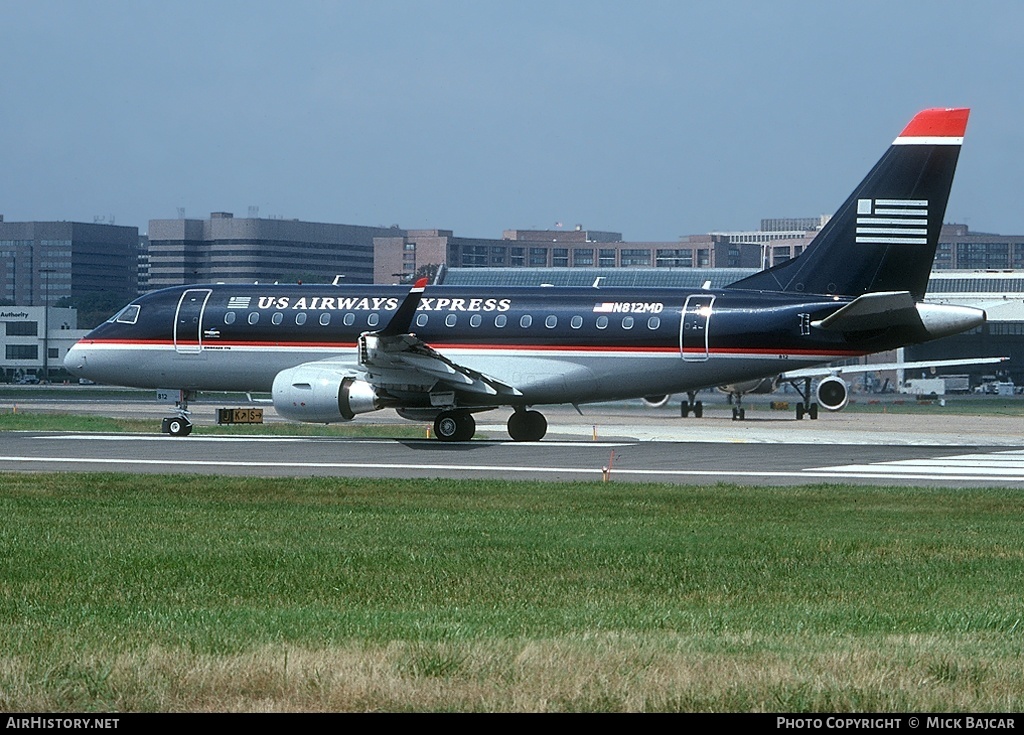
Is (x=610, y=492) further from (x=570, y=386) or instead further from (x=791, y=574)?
(x=570, y=386)

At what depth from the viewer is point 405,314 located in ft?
123

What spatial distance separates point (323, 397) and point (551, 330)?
22.4 feet

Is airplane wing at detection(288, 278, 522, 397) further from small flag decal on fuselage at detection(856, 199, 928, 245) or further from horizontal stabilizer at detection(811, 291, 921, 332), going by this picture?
small flag decal on fuselage at detection(856, 199, 928, 245)

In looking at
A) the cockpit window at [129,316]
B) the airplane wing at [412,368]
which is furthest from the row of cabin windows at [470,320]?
the cockpit window at [129,316]

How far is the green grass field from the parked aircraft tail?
14.7m

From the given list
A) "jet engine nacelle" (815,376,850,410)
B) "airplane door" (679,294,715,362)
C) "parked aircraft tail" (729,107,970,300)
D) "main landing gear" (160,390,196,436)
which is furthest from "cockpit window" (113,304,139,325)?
"jet engine nacelle" (815,376,850,410)

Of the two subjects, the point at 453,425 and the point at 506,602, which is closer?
the point at 506,602

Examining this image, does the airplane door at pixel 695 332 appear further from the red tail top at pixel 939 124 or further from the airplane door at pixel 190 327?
the airplane door at pixel 190 327

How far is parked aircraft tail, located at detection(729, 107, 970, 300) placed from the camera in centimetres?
3791

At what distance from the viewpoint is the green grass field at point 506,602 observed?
9352 millimetres

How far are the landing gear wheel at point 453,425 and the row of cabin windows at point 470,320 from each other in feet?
8.38

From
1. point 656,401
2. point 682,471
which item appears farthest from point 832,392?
point 682,471

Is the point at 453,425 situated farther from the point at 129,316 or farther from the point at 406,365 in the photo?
the point at 129,316

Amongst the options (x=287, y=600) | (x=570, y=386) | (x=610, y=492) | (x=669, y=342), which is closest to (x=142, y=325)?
(x=570, y=386)
